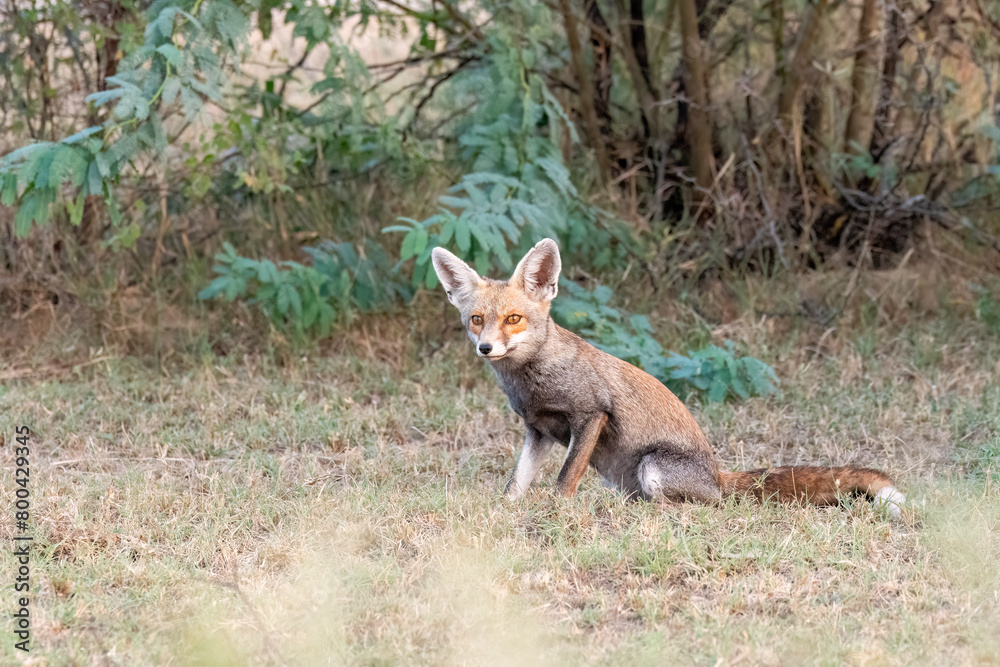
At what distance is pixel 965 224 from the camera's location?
852cm

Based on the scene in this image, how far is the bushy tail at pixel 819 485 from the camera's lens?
4449 mm

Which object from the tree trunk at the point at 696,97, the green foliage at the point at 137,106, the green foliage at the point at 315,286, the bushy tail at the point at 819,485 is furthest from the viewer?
the tree trunk at the point at 696,97

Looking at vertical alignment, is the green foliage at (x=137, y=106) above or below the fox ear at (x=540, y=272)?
above

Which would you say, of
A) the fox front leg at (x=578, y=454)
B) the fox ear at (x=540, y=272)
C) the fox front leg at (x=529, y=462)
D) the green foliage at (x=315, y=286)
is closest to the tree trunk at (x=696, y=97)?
the green foliage at (x=315, y=286)

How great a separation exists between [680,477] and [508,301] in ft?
3.67

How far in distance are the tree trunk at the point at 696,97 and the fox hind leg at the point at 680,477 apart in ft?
15.0

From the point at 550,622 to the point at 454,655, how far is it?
0.40 m

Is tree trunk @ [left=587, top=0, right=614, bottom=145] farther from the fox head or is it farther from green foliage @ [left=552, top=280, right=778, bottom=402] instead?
the fox head

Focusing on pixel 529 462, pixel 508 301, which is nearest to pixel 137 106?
pixel 508 301

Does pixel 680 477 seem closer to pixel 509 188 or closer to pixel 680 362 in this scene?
pixel 680 362

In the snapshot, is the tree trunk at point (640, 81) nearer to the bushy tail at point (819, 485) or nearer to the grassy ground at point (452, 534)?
the grassy ground at point (452, 534)

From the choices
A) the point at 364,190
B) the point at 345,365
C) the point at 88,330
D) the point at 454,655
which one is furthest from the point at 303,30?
the point at 454,655

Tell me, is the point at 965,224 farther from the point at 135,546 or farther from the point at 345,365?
the point at 135,546

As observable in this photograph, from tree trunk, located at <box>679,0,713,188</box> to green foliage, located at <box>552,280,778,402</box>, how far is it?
2.54m
